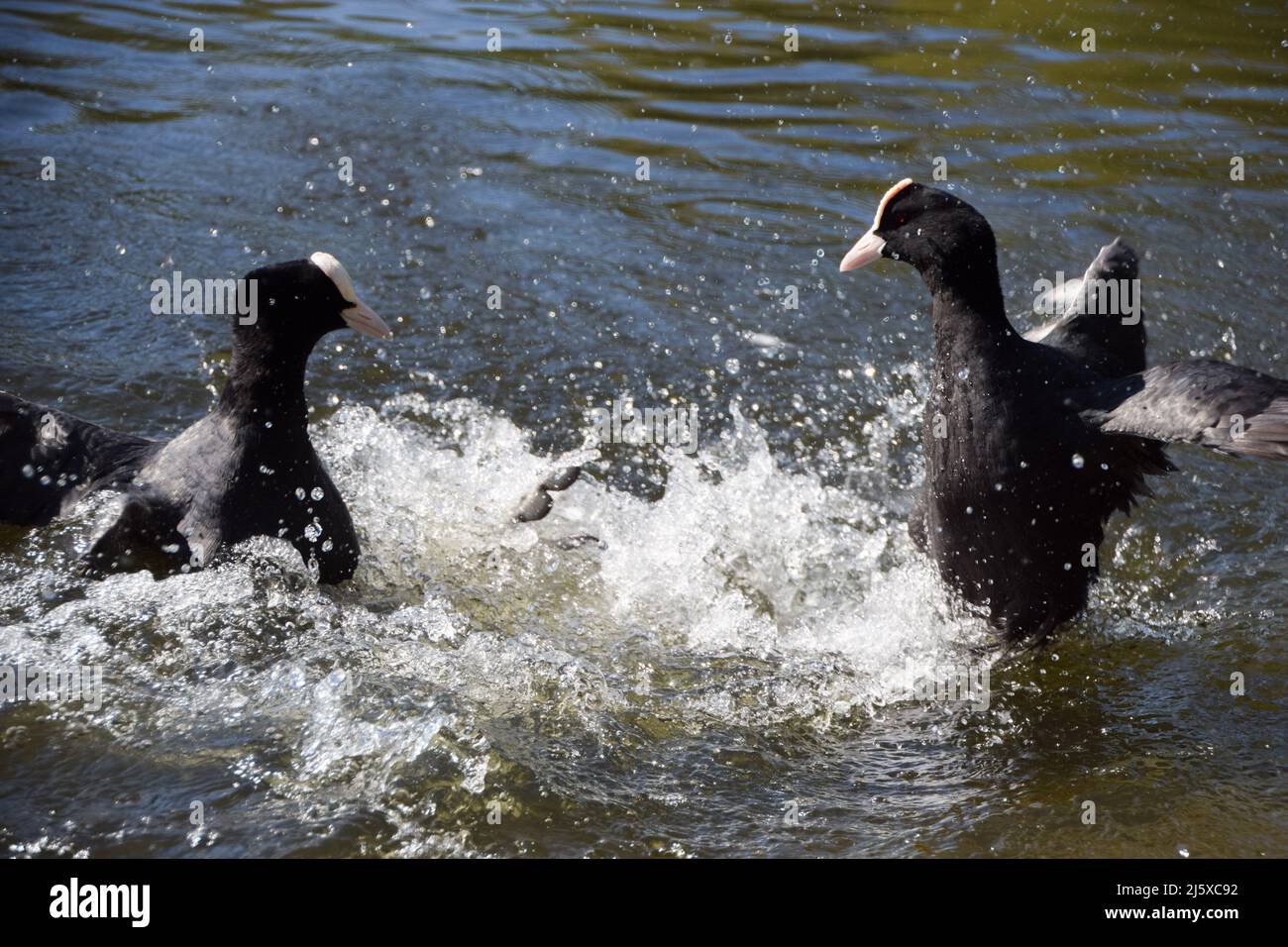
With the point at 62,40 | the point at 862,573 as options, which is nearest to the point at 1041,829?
the point at 862,573

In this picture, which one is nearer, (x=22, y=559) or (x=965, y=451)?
(x=965, y=451)

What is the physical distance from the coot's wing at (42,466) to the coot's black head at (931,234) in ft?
8.01

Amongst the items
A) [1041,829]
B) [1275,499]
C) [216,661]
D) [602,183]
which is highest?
[602,183]

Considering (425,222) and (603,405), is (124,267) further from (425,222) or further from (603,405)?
(603,405)

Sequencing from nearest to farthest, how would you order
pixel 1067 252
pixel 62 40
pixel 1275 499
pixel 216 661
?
pixel 216 661 < pixel 1275 499 < pixel 1067 252 < pixel 62 40

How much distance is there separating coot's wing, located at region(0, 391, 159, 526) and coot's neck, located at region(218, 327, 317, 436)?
44 centimetres

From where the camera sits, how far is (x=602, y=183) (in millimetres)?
7691

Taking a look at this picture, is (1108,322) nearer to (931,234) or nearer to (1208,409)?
(931,234)

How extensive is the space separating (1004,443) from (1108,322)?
919 mm

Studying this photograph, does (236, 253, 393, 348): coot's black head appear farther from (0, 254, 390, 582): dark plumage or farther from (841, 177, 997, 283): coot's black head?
(841, 177, 997, 283): coot's black head

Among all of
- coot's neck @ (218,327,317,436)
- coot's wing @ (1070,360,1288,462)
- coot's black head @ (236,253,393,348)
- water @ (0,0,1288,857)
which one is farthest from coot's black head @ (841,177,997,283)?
coot's neck @ (218,327,317,436)

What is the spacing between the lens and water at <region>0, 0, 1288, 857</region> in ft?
11.4

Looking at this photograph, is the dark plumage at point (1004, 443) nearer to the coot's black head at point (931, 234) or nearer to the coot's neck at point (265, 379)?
the coot's black head at point (931, 234)

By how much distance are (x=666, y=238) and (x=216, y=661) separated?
3871 millimetres
